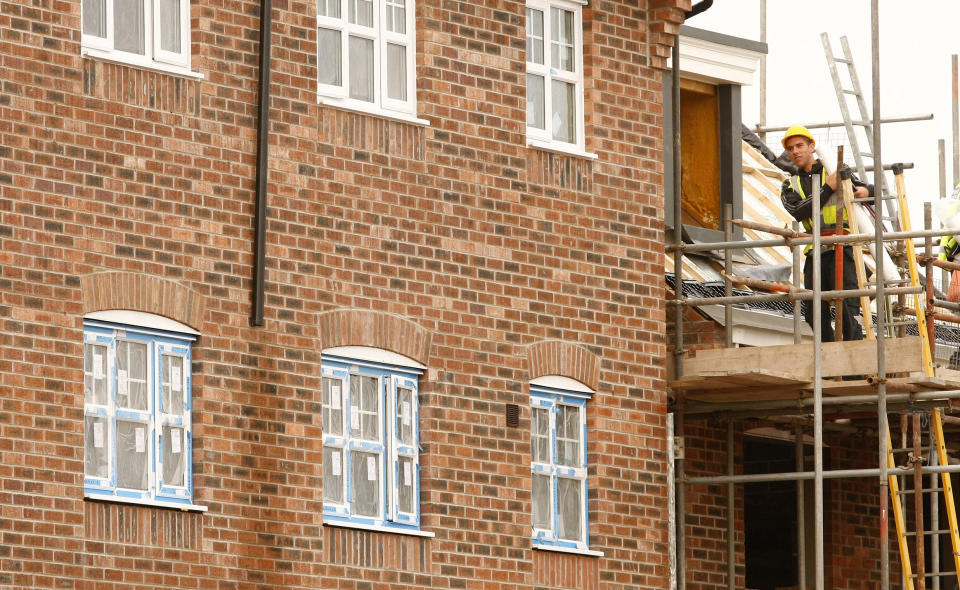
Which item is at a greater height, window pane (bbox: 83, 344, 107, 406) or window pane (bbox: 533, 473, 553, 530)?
window pane (bbox: 83, 344, 107, 406)

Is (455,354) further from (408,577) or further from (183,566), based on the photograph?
(183,566)

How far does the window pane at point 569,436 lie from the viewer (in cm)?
2008

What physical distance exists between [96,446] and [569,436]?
5050mm

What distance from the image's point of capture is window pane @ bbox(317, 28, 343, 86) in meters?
18.7

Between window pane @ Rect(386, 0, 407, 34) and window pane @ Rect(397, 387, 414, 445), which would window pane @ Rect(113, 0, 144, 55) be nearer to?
window pane @ Rect(386, 0, 407, 34)

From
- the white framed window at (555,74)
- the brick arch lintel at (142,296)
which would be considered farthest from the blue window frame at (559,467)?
the brick arch lintel at (142,296)

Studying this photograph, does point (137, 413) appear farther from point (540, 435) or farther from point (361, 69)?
point (540, 435)

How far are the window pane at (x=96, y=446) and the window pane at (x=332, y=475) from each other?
6.90 feet

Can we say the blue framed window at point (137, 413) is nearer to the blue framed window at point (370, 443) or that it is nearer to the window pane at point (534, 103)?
the blue framed window at point (370, 443)

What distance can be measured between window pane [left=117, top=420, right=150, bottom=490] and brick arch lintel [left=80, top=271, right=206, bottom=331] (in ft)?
2.86

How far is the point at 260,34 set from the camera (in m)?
18.1

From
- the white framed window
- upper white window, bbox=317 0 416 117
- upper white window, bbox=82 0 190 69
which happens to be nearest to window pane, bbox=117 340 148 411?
upper white window, bbox=82 0 190 69

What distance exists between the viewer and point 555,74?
817 inches

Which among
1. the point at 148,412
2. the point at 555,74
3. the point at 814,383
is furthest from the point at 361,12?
the point at 814,383
